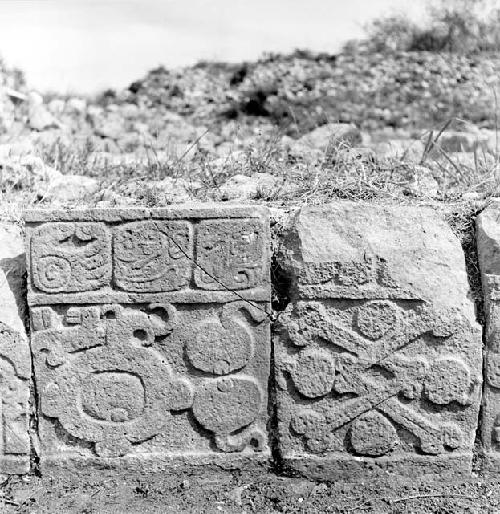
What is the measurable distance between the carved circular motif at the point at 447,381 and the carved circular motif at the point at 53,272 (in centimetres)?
129

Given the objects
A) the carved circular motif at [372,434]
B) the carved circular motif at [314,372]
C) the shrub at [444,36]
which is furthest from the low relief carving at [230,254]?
the shrub at [444,36]

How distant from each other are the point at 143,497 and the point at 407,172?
1.84 m

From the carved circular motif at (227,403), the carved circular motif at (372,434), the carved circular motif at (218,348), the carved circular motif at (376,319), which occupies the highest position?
the carved circular motif at (376,319)

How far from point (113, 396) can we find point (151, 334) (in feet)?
0.89

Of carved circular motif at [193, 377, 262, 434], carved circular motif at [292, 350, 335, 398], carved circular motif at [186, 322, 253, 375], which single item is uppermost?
carved circular motif at [186, 322, 253, 375]

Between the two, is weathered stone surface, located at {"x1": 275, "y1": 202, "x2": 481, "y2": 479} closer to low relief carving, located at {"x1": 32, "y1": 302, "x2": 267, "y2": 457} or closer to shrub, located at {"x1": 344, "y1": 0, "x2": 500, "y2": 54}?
low relief carving, located at {"x1": 32, "y1": 302, "x2": 267, "y2": 457}

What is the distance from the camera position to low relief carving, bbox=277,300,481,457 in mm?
2447

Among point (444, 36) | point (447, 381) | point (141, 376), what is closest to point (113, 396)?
point (141, 376)

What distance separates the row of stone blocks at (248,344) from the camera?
2426 mm

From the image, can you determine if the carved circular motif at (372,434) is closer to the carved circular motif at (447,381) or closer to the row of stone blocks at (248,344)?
the row of stone blocks at (248,344)

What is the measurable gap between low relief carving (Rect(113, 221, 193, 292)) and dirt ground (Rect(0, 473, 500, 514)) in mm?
716

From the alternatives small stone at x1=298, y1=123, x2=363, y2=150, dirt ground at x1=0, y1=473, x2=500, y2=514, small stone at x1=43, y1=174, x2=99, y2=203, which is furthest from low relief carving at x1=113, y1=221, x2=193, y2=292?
small stone at x1=298, y1=123, x2=363, y2=150

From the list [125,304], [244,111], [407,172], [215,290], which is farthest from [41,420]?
[244,111]

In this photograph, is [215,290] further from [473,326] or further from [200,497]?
[473,326]
